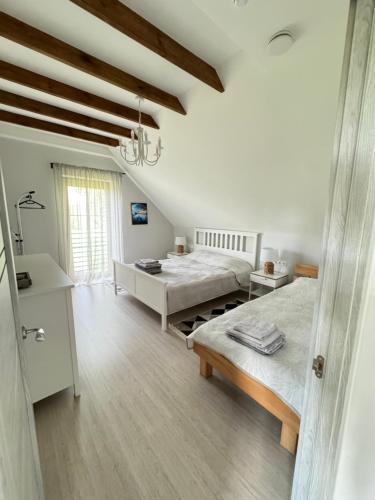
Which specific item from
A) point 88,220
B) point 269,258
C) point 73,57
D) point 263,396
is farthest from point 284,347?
point 88,220

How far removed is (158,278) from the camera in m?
3.12

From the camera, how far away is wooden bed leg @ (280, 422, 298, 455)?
1.38 metres

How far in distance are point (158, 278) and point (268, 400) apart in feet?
6.58

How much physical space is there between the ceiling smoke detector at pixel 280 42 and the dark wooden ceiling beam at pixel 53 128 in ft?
10.3

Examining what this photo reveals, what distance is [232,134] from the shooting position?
241cm

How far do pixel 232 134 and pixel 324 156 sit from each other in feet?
3.09

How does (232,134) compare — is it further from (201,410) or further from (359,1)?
(201,410)

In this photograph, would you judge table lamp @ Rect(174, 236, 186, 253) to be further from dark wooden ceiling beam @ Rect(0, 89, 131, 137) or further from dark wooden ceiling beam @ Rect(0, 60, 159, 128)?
dark wooden ceiling beam @ Rect(0, 60, 159, 128)

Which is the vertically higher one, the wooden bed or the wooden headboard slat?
the wooden headboard slat

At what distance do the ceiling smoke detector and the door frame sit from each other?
1.05m

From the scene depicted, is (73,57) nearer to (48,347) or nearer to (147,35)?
(147,35)

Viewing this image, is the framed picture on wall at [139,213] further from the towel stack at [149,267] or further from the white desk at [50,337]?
the white desk at [50,337]

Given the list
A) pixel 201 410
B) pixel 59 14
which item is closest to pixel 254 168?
pixel 59 14

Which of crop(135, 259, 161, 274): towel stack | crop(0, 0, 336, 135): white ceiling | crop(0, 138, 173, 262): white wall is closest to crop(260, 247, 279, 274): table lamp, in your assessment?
crop(135, 259, 161, 274): towel stack
